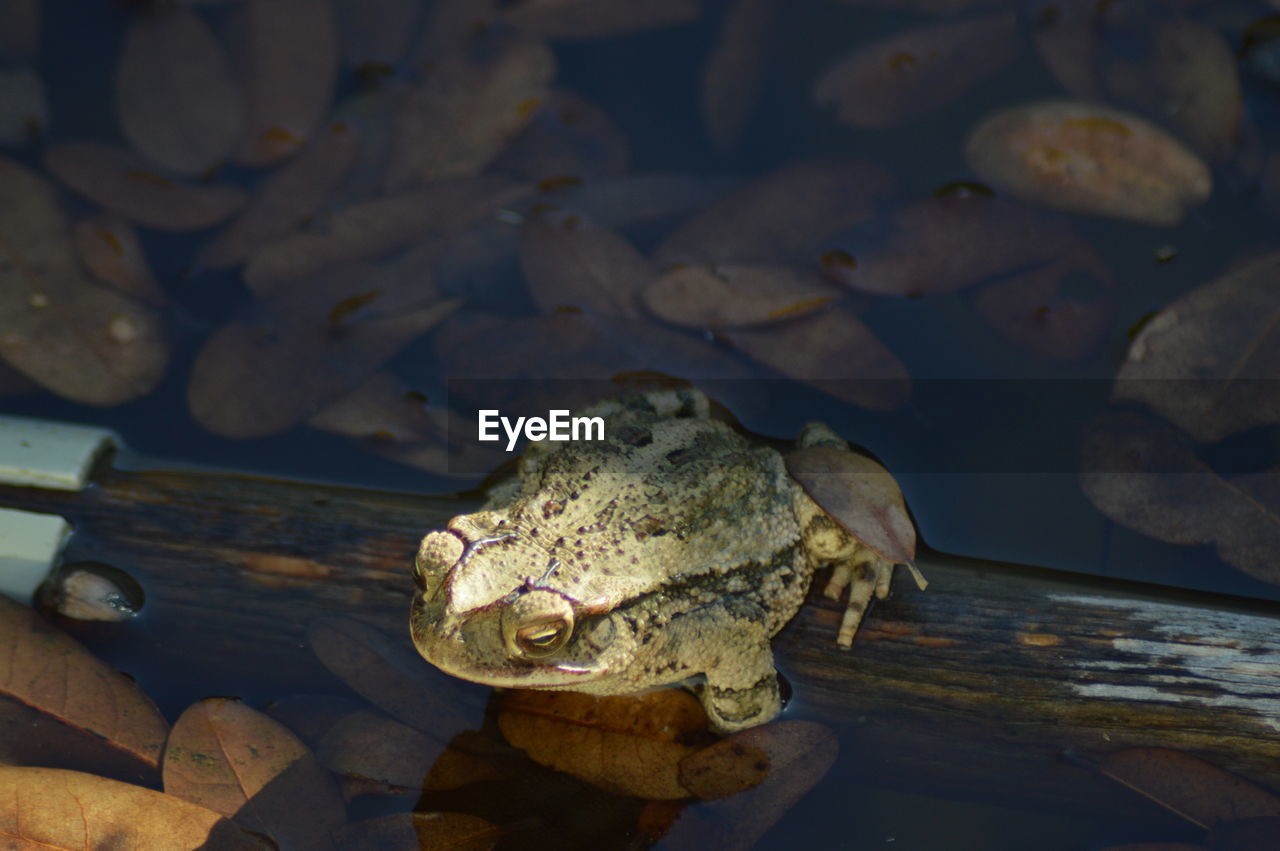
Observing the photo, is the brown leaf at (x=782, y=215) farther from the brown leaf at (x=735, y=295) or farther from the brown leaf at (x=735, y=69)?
the brown leaf at (x=735, y=69)

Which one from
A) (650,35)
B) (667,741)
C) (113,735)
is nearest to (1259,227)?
(650,35)

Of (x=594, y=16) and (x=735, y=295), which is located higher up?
(x=594, y=16)

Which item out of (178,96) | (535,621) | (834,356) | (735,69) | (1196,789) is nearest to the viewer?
(535,621)

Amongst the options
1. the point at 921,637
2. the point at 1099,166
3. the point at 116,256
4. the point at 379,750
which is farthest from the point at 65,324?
the point at 1099,166

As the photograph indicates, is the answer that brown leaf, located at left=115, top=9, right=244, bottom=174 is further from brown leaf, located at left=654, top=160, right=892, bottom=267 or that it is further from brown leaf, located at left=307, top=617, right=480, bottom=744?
brown leaf, located at left=307, top=617, right=480, bottom=744

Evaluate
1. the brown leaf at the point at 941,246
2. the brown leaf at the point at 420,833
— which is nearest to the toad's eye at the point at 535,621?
the brown leaf at the point at 420,833

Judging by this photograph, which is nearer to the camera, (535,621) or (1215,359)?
(535,621)

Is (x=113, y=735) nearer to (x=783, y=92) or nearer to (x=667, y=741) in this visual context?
(x=667, y=741)

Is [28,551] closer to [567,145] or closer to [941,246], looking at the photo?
[567,145]
